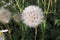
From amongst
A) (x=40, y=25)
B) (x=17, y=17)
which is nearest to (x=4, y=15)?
(x=17, y=17)

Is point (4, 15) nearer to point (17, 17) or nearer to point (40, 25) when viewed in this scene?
point (17, 17)

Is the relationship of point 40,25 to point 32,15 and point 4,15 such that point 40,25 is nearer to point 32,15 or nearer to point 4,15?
point 32,15
